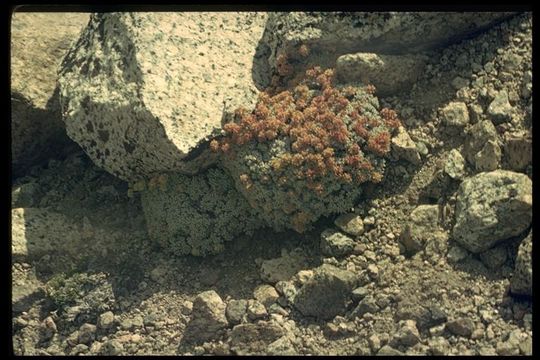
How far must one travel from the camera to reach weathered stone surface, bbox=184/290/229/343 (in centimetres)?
1062

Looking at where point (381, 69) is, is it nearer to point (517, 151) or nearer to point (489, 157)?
point (489, 157)

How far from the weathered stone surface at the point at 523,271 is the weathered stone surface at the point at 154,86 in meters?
Answer: 5.67

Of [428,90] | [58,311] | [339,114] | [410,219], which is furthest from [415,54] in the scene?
[58,311]

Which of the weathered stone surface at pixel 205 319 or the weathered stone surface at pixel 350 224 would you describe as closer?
the weathered stone surface at pixel 205 319

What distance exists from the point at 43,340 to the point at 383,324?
641 cm

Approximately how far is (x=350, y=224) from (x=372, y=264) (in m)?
0.86

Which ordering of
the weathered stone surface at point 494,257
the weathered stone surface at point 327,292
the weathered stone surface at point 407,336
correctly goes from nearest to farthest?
the weathered stone surface at point 407,336 < the weathered stone surface at point 494,257 < the weathered stone surface at point 327,292

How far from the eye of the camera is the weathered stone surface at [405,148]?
11.1m

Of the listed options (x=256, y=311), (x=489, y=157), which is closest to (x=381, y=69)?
(x=489, y=157)

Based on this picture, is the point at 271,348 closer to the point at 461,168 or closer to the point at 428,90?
the point at 461,168

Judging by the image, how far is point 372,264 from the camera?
10.6 meters

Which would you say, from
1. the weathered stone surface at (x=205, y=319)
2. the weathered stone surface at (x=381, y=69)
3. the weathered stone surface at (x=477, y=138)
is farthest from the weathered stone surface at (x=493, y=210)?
the weathered stone surface at (x=205, y=319)

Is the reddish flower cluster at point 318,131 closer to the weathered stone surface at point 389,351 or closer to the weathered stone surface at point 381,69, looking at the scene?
the weathered stone surface at point 381,69

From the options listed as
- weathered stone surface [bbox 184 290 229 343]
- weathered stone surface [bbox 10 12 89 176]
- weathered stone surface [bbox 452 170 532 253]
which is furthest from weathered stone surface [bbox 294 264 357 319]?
weathered stone surface [bbox 10 12 89 176]
